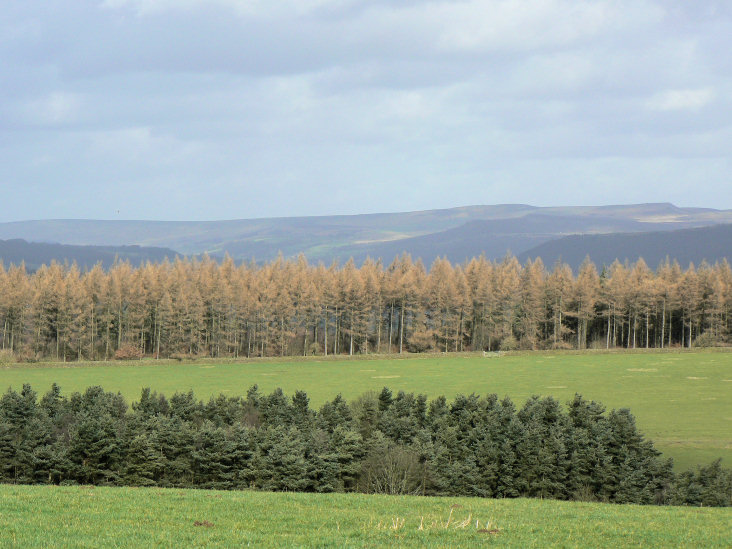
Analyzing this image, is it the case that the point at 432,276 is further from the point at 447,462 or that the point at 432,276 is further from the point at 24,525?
the point at 24,525

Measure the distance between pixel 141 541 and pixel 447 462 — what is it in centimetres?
2477

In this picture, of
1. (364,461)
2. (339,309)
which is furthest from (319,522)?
(339,309)

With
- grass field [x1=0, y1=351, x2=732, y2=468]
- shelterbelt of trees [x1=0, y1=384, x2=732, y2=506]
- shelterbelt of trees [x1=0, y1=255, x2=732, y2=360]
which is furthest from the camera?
shelterbelt of trees [x1=0, y1=255, x2=732, y2=360]

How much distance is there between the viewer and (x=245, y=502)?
24000 millimetres

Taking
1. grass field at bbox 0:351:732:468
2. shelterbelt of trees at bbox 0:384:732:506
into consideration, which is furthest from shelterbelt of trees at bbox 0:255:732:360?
shelterbelt of trees at bbox 0:384:732:506

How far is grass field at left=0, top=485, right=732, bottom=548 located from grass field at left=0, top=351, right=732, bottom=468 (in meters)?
23.7

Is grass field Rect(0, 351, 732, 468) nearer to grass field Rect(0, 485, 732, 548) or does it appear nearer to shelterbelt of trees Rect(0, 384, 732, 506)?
shelterbelt of trees Rect(0, 384, 732, 506)

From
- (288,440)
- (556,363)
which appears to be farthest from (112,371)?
(288,440)

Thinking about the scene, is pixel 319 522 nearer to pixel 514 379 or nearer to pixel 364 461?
pixel 364 461

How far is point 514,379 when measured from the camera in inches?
3364

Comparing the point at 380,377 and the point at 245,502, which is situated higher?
the point at 245,502

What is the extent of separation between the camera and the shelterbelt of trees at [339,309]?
401ft

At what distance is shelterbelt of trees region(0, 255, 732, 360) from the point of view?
122 metres

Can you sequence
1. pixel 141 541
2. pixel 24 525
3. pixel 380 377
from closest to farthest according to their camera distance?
pixel 141 541 < pixel 24 525 < pixel 380 377
